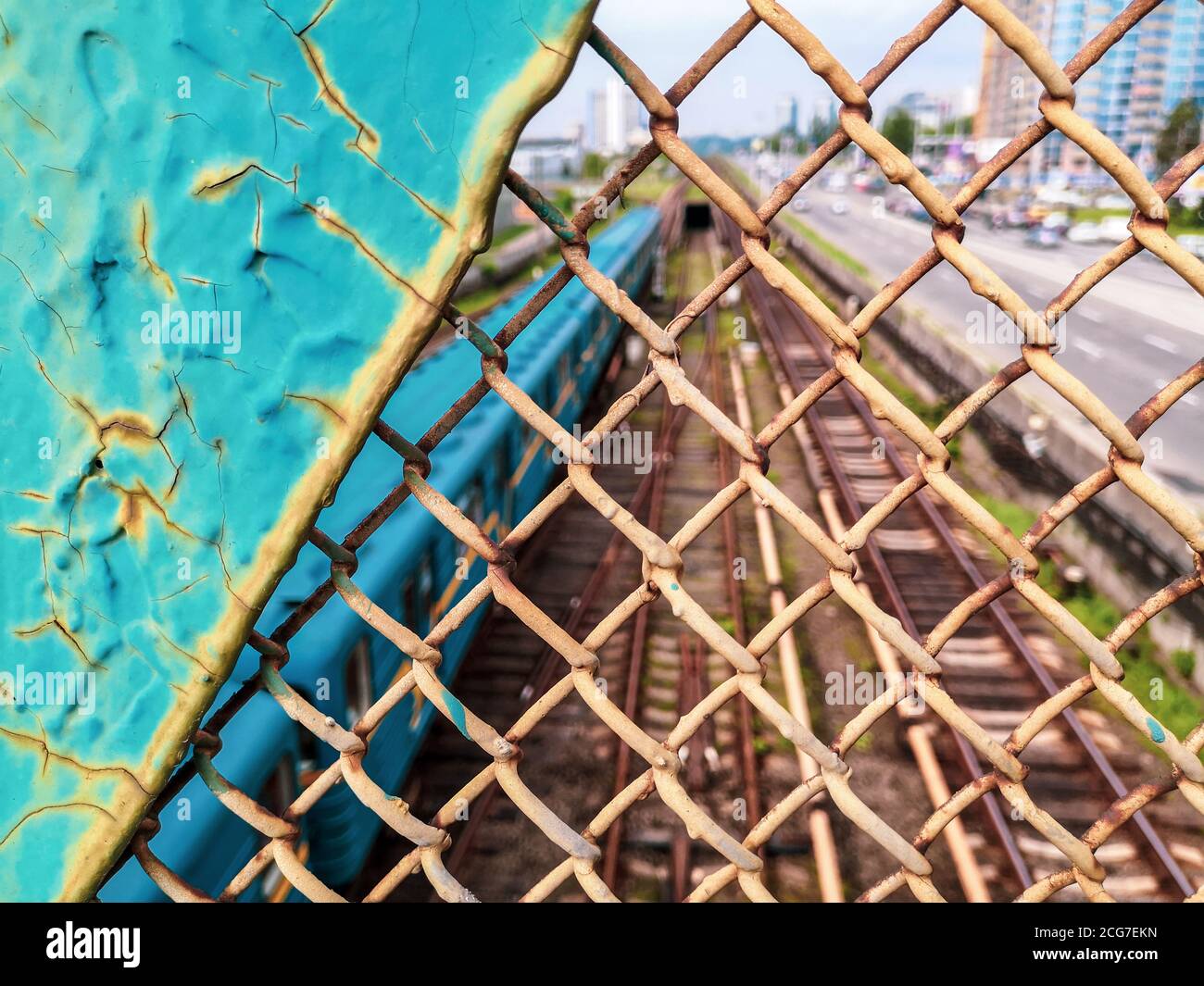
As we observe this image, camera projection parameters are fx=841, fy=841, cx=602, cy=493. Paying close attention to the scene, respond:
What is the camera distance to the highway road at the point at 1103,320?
448 inches

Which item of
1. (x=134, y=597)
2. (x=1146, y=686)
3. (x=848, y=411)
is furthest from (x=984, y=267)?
(x=848, y=411)

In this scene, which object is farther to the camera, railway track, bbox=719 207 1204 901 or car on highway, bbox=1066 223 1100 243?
car on highway, bbox=1066 223 1100 243


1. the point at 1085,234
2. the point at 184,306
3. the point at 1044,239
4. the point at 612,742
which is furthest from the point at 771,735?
the point at 1085,234

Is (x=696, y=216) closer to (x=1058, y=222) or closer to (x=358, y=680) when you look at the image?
(x=1058, y=222)

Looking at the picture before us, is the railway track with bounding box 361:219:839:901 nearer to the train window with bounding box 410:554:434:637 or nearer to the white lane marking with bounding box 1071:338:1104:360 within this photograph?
the train window with bounding box 410:554:434:637

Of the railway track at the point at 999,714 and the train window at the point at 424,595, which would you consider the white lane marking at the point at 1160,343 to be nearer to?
the railway track at the point at 999,714

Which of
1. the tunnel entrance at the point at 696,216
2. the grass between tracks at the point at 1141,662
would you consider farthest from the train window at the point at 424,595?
the tunnel entrance at the point at 696,216

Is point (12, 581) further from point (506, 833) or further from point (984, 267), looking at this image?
point (506, 833)

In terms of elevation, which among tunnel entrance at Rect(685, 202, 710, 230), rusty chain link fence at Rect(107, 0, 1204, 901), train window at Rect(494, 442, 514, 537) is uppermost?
tunnel entrance at Rect(685, 202, 710, 230)

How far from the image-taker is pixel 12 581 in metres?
1.40

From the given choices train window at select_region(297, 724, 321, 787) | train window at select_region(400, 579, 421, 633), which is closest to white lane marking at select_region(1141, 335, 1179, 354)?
train window at select_region(400, 579, 421, 633)

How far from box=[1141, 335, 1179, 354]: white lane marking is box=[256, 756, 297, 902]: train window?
18.6m

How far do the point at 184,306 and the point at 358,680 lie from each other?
399cm

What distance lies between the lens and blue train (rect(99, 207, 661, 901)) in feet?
10.9
